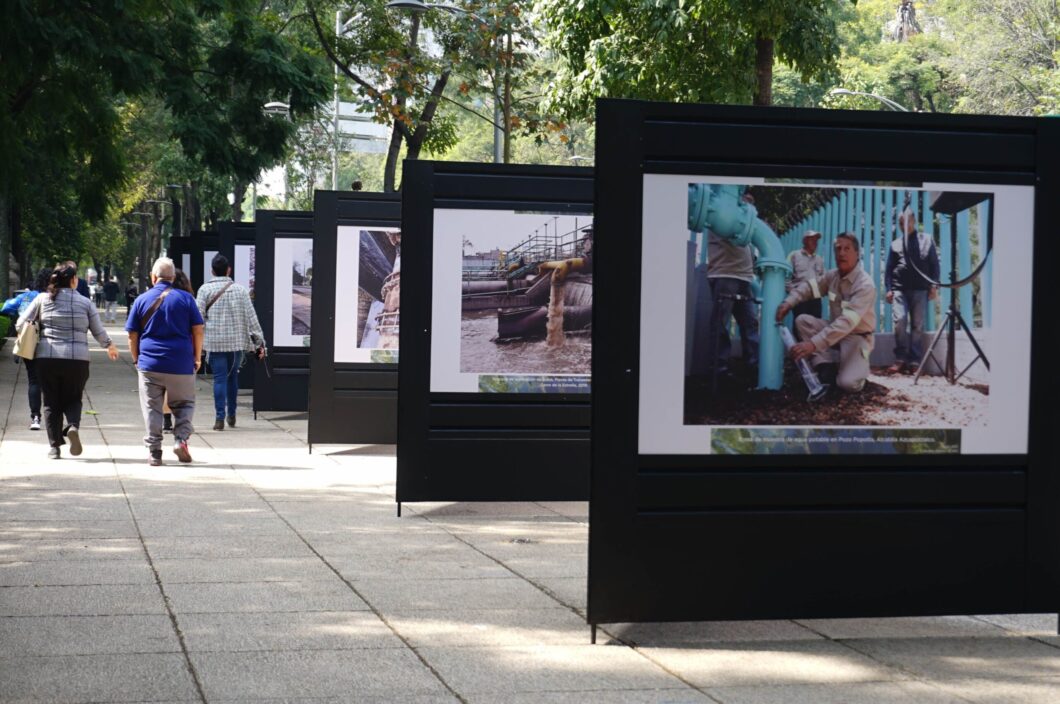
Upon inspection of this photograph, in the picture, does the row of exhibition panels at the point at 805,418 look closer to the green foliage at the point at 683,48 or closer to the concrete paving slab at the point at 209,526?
the concrete paving slab at the point at 209,526

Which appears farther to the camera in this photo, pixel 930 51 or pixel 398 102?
pixel 930 51

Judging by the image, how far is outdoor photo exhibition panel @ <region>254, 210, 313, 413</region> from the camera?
1692cm

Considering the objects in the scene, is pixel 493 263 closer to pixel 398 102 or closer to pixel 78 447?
pixel 78 447

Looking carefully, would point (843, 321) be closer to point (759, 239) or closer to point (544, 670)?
point (759, 239)

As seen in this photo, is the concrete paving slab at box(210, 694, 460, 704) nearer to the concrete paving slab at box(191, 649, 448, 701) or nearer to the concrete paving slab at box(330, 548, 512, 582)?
the concrete paving slab at box(191, 649, 448, 701)

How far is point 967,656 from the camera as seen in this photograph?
21.1ft

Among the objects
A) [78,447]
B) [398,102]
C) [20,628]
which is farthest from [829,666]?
[398,102]

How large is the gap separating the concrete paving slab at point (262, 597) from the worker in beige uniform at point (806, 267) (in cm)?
242

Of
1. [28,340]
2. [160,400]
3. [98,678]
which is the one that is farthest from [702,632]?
[28,340]

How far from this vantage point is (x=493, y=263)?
10.2 meters

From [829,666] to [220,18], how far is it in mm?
15512

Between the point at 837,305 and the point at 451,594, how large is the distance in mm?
2403

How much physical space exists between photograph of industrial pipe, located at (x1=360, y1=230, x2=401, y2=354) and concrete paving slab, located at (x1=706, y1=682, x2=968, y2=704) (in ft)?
25.5

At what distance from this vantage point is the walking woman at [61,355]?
13.9 metres
